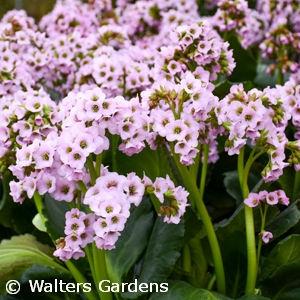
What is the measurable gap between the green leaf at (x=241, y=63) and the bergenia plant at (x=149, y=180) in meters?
0.20

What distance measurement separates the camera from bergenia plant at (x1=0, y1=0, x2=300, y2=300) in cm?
77

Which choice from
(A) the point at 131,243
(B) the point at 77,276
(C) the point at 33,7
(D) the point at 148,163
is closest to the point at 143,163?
(D) the point at 148,163

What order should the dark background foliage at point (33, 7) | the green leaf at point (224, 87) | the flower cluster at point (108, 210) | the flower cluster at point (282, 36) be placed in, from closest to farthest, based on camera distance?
the flower cluster at point (108, 210)
the green leaf at point (224, 87)
the flower cluster at point (282, 36)
the dark background foliage at point (33, 7)

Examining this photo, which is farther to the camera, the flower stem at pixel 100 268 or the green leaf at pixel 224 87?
the green leaf at pixel 224 87

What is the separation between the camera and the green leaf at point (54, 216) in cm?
98

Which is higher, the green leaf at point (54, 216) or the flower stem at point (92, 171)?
the flower stem at point (92, 171)

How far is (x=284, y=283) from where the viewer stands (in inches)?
38.2

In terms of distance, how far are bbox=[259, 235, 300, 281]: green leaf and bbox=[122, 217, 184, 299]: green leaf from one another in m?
0.19

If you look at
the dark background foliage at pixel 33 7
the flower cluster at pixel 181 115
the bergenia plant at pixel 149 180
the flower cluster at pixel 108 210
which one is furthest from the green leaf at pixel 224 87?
the dark background foliage at pixel 33 7

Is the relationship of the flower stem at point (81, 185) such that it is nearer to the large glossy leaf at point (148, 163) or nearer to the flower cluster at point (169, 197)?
the flower cluster at point (169, 197)

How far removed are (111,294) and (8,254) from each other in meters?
0.27

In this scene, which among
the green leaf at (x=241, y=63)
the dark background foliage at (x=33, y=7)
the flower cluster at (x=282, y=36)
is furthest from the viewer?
the dark background foliage at (x=33, y=7)

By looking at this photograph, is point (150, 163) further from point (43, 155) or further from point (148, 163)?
point (43, 155)

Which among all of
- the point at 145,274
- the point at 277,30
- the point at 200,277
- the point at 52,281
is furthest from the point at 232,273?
the point at 277,30
